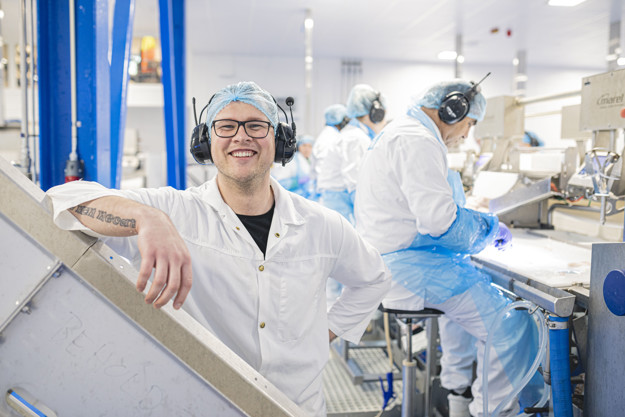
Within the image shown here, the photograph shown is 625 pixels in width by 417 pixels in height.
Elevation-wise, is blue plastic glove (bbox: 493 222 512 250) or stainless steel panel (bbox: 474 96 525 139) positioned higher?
stainless steel panel (bbox: 474 96 525 139)

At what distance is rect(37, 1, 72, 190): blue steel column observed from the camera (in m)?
1.93

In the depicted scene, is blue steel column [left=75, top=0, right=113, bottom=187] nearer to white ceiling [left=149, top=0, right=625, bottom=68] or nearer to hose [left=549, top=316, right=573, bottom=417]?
hose [left=549, top=316, right=573, bottom=417]

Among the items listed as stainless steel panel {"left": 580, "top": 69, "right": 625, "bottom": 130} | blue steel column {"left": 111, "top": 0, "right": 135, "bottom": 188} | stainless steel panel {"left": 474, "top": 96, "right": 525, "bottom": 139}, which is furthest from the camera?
stainless steel panel {"left": 474, "top": 96, "right": 525, "bottom": 139}

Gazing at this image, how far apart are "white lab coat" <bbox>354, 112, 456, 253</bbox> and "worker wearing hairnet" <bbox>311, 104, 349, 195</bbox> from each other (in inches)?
86.5

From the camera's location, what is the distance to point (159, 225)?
93 cm

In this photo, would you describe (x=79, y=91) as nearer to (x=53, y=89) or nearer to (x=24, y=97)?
(x=53, y=89)

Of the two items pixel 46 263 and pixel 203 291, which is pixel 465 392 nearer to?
pixel 203 291

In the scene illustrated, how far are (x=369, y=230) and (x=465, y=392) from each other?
962 millimetres

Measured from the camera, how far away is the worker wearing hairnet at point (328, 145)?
4.43 metres

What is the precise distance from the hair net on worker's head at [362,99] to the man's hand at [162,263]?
10.6 ft

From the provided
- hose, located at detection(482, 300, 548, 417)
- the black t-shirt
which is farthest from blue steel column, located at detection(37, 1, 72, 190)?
hose, located at detection(482, 300, 548, 417)

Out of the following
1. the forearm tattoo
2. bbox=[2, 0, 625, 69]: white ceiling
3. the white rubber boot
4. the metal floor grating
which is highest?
bbox=[2, 0, 625, 69]: white ceiling

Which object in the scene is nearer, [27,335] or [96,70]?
[27,335]

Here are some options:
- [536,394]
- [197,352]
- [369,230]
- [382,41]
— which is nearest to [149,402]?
[197,352]
